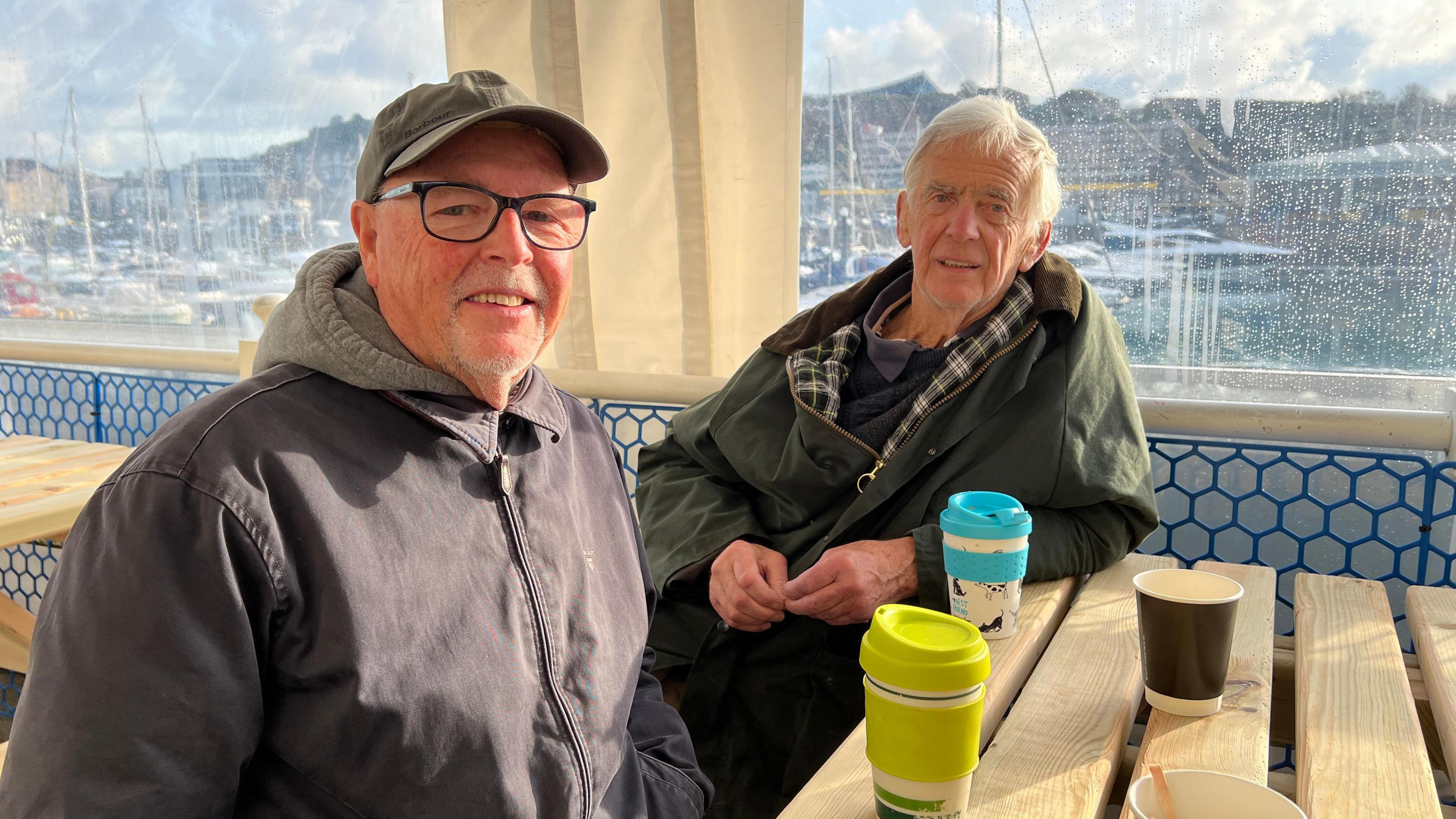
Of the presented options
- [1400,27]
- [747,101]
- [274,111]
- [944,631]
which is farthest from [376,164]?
[274,111]

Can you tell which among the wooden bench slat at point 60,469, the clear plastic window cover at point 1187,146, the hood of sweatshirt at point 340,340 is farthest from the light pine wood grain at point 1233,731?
the wooden bench slat at point 60,469

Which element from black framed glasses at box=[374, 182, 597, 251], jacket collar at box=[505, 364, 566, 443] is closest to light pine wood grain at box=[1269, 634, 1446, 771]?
jacket collar at box=[505, 364, 566, 443]

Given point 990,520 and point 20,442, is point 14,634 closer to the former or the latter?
point 20,442

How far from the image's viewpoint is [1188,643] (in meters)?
1.08

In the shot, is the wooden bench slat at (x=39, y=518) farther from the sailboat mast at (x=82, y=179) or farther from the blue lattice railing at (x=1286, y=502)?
the sailboat mast at (x=82, y=179)

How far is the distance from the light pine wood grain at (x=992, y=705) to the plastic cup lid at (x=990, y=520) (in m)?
0.16

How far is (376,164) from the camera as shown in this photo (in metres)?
1.16

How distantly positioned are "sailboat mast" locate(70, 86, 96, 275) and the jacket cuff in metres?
3.54

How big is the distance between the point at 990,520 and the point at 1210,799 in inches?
19.4

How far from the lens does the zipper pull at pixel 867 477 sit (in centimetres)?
181

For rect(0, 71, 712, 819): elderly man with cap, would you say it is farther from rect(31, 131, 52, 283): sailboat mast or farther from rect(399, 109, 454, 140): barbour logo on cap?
rect(31, 131, 52, 283): sailboat mast

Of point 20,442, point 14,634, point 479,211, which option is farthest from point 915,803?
point 20,442

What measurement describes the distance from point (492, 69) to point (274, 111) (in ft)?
3.67

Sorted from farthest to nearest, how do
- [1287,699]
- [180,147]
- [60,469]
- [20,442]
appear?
1. [180,147]
2. [20,442]
3. [60,469]
4. [1287,699]
